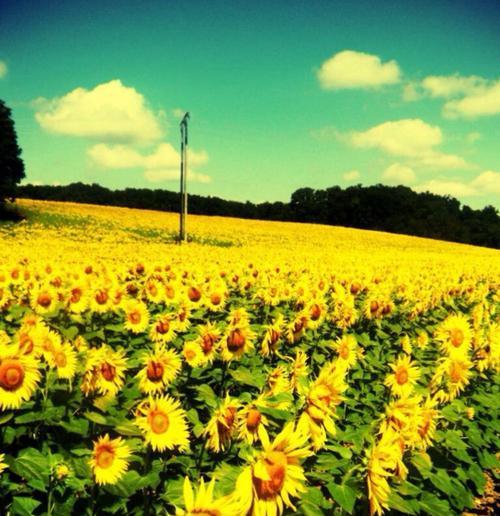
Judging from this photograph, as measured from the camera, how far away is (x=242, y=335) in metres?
3.48

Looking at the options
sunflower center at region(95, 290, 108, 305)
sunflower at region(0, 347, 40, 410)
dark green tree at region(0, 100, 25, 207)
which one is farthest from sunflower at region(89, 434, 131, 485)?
dark green tree at region(0, 100, 25, 207)

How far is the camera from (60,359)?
304cm

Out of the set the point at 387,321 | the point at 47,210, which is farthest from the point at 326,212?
the point at 387,321

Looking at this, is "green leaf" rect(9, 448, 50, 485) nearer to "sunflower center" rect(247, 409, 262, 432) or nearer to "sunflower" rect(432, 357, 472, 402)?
"sunflower center" rect(247, 409, 262, 432)

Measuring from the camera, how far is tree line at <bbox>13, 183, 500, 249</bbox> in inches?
3351

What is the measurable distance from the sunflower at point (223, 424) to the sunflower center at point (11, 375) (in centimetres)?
116

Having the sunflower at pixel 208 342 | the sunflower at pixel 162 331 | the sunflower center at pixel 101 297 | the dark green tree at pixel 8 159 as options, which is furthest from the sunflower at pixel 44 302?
the dark green tree at pixel 8 159

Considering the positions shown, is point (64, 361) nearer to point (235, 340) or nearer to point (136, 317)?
point (235, 340)

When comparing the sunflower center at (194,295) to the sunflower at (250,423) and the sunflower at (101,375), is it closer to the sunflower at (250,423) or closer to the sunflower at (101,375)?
the sunflower at (101,375)

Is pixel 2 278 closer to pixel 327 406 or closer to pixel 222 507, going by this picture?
pixel 327 406

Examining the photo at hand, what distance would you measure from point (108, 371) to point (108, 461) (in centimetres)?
60

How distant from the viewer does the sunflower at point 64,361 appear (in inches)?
119

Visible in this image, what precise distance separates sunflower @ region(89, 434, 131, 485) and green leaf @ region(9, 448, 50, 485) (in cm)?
25

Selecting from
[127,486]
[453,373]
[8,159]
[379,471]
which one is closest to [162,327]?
[127,486]
